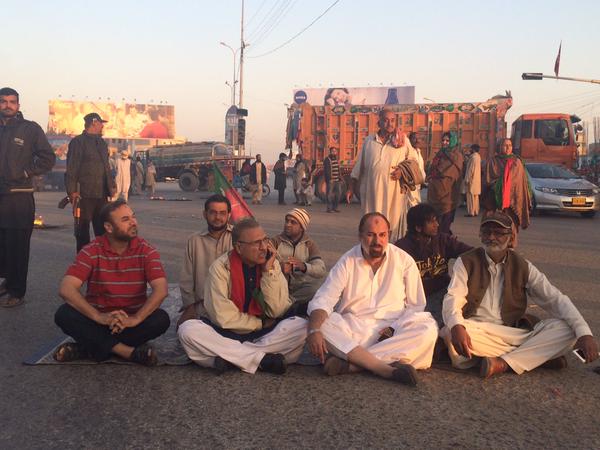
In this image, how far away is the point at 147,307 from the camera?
442 centimetres

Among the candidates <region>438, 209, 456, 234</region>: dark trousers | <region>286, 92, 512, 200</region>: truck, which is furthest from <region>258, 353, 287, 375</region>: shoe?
<region>286, 92, 512, 200</region>: truck

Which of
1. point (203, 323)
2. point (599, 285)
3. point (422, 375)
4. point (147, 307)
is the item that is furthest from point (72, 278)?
point (599, 285)

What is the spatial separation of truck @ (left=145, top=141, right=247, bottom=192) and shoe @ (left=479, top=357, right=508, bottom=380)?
87.4ft

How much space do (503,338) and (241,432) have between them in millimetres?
1903

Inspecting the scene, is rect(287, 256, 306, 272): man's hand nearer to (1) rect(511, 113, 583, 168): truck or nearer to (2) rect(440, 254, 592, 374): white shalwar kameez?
(2) rect(440, 254, 592, 374): white shalwar kameez

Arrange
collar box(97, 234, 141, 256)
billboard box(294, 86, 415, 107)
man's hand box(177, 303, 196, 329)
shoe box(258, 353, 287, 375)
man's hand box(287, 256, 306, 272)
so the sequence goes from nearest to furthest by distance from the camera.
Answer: shoe box(258, 353, 287, 375) < collar box(97, 234, 141, 256) < man's hand box(177, 303, 196, 329) < man's hand box(287, 256, 306, 272) < billboard box(294, 86, 415, 107)

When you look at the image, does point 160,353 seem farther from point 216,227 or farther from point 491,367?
point 491,367

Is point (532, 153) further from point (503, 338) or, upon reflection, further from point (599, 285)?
point (503, 338)

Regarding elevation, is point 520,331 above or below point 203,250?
below

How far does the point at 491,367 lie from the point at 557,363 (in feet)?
1.87

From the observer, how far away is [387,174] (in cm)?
706

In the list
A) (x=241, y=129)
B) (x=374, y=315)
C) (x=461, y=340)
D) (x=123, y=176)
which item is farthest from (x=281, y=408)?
(x=241, y=129)

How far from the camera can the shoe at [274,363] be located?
A: 432cm

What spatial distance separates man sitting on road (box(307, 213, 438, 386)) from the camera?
13.9 ft
